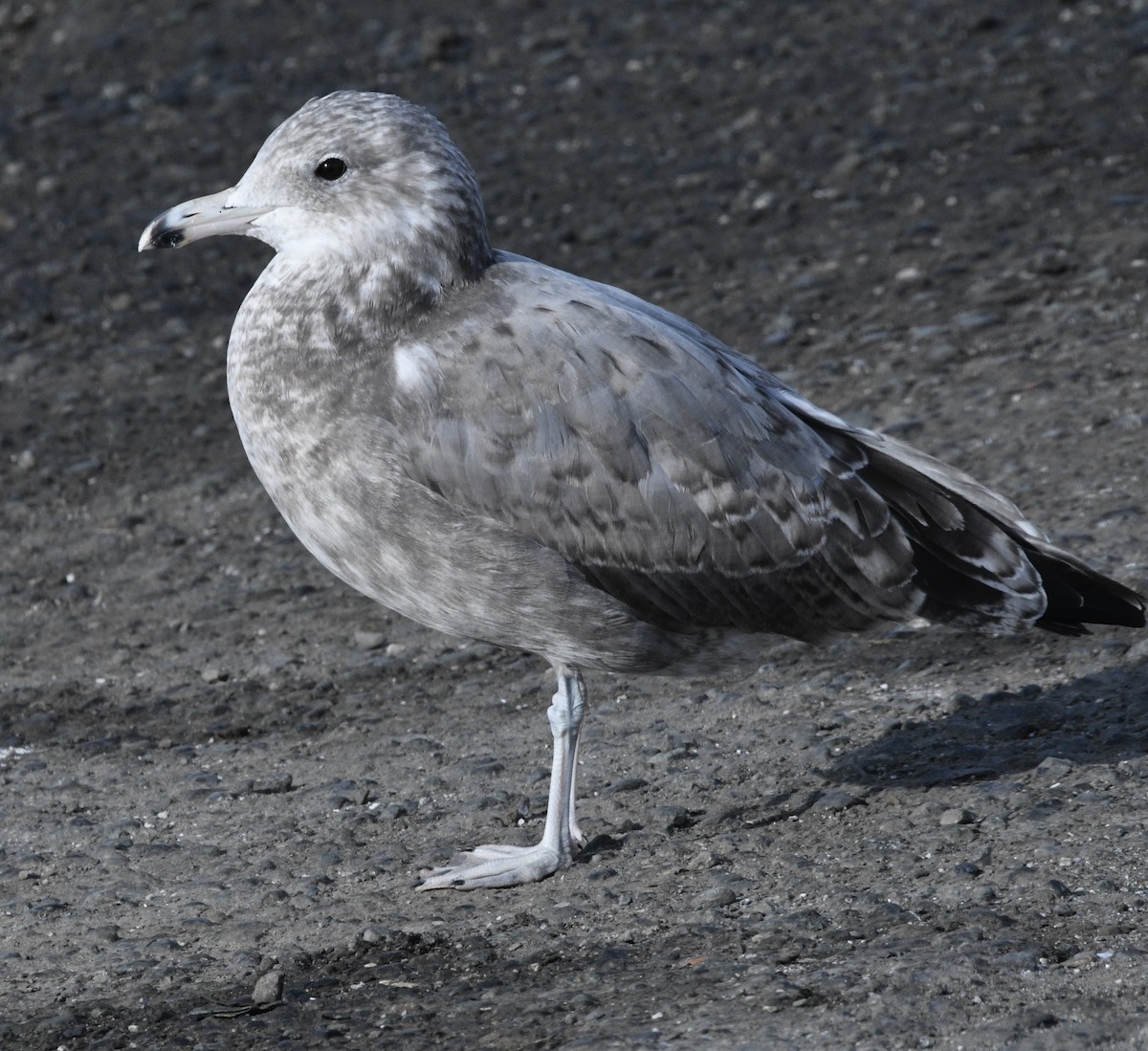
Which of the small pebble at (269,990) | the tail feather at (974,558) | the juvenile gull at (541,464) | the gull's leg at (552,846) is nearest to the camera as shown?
the small pebble at (269,990)

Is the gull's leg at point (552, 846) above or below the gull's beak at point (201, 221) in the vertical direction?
below

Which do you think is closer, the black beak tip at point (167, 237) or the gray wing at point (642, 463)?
the gray wing at point (642, 463)

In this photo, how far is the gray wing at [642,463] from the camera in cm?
512

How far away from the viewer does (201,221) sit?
18.4 feet

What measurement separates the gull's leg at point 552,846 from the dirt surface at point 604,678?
0.07 metres

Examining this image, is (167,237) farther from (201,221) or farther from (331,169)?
(331,169)

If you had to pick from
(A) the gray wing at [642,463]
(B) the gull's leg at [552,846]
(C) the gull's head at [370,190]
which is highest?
(C) the gull's head at [370,190]

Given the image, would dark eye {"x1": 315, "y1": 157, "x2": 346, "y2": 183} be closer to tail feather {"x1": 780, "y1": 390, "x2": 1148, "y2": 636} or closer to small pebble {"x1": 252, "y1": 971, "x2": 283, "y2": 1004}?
tail feather {"x1": 780, "y1": 390, "x2": 1148, "y2": 636}

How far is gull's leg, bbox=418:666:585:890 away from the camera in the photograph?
17.6 ft

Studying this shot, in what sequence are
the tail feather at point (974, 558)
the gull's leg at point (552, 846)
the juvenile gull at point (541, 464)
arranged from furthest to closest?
1. the tail feather at point (974, 558)
2. the gull's leg at point (552, 846)
3. the juvenile gull at point (541, 464)

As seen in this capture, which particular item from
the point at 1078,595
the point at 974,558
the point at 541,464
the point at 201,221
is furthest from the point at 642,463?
the point at 201,221

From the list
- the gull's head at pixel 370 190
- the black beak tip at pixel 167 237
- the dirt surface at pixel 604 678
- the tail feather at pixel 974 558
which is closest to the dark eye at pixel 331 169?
the gull's head at pixel 370 190

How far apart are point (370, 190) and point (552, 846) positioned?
6.70ft

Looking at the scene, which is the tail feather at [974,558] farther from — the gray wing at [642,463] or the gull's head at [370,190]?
the gull's head at [370,190]
